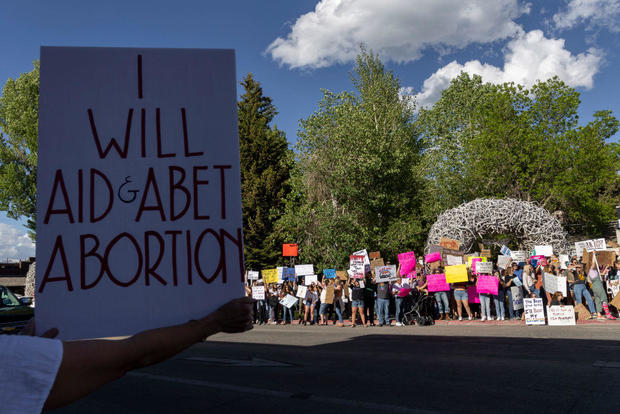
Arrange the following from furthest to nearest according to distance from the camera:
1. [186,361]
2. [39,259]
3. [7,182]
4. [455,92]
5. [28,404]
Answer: [455,92], [7,182], [186,361], [39,259], [28,404]

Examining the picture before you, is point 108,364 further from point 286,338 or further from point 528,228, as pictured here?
point 528,228

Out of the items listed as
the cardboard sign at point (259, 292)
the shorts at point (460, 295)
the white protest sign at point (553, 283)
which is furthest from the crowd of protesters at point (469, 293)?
the cardboard sign at point (259, 292)

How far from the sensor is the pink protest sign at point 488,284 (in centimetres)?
1523

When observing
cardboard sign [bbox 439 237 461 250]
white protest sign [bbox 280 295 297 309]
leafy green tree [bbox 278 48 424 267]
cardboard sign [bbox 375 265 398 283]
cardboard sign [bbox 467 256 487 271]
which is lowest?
white protest sign [bbox 280 295 297 309]

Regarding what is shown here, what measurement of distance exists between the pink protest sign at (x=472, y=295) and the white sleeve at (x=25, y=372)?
1645 centimetres

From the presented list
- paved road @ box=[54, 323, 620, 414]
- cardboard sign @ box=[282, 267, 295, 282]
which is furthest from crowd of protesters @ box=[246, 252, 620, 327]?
paved road @ box=[54, 323, 620, 414]

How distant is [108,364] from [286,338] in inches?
491

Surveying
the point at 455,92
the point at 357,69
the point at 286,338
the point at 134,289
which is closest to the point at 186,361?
the point at 286,338

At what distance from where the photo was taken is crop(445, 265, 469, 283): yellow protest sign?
15609mm

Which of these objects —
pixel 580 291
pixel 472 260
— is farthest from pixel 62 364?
pixel 472 260

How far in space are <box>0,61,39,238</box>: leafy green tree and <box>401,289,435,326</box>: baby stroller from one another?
30654 mm

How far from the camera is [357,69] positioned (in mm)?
35688

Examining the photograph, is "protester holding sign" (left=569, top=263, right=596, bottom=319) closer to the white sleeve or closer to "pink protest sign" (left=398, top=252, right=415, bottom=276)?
"pink protest sign" (left=398, top=252, right=415, bottom=276)

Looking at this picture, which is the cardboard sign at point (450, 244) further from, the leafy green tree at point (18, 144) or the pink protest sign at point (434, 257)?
the leafy green tree at point (18, 144)
